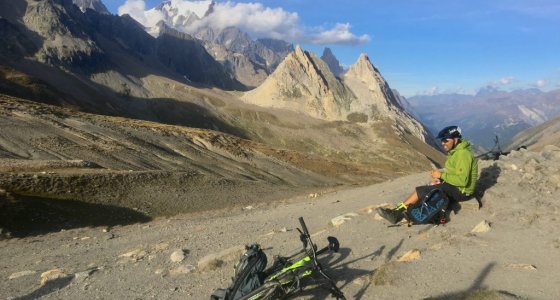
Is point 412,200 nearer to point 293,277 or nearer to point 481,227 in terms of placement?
point 481,227

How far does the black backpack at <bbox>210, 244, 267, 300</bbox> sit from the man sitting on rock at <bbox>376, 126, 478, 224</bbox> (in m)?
6.32

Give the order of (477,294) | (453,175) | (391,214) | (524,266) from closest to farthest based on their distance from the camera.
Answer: (477,294) → (524,266) → (453,175) → (391,214)

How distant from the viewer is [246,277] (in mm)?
9062

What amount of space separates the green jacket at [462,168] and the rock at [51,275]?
11961 mm

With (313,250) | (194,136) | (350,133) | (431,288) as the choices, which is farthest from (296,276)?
(350,133)

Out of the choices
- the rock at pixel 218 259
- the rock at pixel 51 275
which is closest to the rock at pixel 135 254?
the rock at pixel 51 275

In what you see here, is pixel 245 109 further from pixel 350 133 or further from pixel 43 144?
pixel 43 144

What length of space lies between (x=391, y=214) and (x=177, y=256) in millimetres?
6855

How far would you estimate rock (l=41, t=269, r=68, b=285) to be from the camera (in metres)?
12.9

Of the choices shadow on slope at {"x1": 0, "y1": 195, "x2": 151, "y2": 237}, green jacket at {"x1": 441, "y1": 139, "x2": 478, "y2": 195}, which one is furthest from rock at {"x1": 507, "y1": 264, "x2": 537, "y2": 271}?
shadow on slope at {"x1": 0, "y1": 195, "x2": 151, "y2": 237}

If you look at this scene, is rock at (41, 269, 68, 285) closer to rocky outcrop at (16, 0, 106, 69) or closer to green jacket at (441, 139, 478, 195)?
green jacket at (441, 139, 478, 195)

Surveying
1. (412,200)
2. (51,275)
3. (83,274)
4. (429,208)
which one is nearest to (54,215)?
(51,275)

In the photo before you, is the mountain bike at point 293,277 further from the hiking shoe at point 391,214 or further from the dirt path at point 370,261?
the hiking shoe at point 391,214

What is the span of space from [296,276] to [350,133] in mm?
149840
